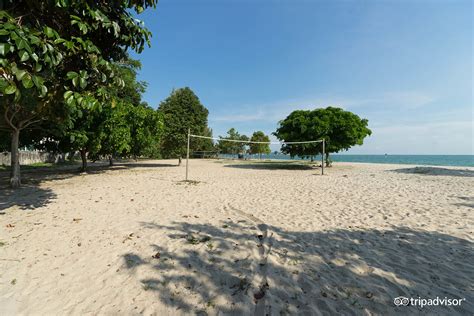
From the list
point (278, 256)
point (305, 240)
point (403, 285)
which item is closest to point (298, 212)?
point (305, 240)

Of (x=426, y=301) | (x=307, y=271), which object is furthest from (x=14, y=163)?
(x=426, y=301)

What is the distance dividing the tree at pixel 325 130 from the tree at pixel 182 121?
12392 millimetres

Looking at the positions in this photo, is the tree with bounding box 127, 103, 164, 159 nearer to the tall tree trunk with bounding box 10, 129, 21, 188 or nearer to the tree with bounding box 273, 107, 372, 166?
the tall tree trunk with bounding box 10, 129, 21, 188

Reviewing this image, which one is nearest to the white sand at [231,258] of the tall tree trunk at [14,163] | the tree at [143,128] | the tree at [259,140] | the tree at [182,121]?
the tall tree trunk at [14,163]

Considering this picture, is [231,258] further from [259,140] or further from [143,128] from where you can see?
[259,140]

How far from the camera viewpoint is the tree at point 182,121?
29.9 m

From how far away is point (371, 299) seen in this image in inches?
117

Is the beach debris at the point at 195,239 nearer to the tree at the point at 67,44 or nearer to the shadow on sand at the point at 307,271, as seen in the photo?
the shadow on sand at the point at 307,271

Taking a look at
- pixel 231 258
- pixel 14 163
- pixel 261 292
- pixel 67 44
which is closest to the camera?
pixel 67 44

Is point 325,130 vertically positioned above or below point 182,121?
below

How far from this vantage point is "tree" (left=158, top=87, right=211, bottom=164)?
29906 millimetres

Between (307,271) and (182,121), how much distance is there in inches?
1259

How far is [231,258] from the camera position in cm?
404

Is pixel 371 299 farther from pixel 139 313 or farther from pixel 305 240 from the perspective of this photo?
pixel 139 313
